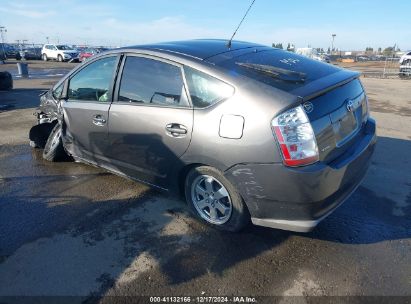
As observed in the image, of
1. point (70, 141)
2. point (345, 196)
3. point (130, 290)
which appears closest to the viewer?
point (130, 290)

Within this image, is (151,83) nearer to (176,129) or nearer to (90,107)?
(176,129)

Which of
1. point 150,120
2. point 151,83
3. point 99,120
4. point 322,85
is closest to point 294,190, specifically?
point 322,85

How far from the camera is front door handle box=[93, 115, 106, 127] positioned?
3.89m

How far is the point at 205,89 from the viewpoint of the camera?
120 inches

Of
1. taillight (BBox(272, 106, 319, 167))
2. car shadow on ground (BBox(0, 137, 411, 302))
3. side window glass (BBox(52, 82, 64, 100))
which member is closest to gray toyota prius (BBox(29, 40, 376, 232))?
taillight (BBox(272, 106, 319, 167))

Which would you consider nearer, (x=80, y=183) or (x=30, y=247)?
(x=30, y=247)

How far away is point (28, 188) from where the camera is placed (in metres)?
4.39

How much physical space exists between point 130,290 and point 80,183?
2.28 m

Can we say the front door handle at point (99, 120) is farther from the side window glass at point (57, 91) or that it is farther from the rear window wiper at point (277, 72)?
the rear window wiper at point (277, 72)

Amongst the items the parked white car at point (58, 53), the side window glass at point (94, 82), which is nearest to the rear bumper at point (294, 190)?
the side window glass at point (94, 82)

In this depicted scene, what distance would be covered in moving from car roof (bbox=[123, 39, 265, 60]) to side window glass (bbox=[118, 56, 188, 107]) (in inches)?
7.0

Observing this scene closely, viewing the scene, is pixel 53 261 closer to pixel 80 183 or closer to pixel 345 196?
pixel 80 183

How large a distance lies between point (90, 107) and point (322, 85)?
8.61 ft

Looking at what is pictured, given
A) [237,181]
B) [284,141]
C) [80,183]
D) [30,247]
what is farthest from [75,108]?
[284,141]
